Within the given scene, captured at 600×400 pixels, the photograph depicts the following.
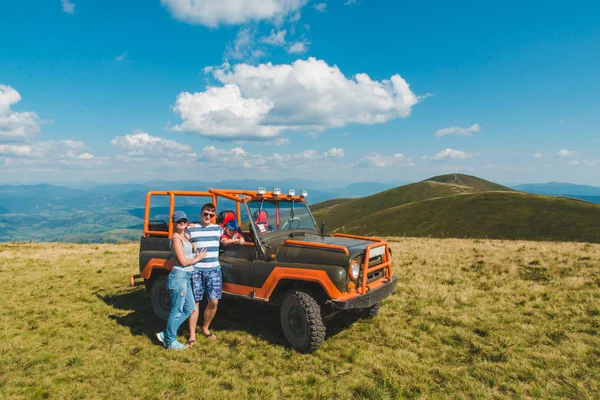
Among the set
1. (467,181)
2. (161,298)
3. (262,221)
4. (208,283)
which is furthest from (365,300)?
(467,181)

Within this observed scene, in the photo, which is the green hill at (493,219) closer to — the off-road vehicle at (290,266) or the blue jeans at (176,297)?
the off-road vehicle at (290,266)

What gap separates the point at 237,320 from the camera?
7.79m

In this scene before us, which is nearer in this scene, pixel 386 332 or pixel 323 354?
pixel 323 354

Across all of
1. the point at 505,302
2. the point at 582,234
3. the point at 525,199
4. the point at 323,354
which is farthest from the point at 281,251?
the point at 525,199

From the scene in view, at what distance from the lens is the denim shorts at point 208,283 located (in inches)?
255

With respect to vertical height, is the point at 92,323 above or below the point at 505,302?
below

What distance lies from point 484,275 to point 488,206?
69.8 m

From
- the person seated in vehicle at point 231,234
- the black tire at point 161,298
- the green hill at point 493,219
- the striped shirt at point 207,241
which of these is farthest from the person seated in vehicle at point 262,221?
the green hill at point 493,219

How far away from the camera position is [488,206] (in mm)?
71625

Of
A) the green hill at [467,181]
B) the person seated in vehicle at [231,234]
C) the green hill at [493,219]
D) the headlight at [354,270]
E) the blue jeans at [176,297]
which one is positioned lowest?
the green hill at [493,219]

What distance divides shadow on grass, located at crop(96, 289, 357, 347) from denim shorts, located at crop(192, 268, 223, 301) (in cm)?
85

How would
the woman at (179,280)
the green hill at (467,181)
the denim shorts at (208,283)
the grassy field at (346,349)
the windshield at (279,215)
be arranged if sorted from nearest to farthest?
the grassy field at (346,349) → the woman at (179,280) → the denim shorts at (208,283) → the windshield at (279,215) → the green hill at (467,181)

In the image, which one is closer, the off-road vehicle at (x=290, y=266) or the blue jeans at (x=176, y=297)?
the off-road vehicle at (x=290, y=266)

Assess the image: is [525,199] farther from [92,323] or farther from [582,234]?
[92,323]
